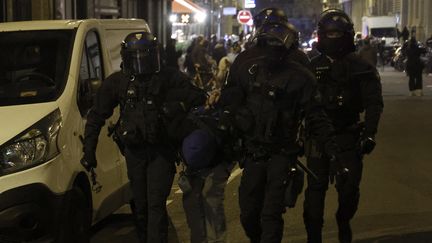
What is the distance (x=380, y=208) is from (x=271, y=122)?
319 centimetres

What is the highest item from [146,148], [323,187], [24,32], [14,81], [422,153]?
[24,32]

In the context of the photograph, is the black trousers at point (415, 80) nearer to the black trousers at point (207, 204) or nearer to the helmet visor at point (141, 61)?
the black trousers at point (207, 204)

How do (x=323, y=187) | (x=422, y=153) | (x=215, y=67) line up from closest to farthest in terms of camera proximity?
(x=323, y=187) → (x=422, y=153) → (x=215, y=67)

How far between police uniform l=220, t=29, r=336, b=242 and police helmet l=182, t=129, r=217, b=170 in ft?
0.71

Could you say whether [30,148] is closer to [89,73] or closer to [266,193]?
[89,73]

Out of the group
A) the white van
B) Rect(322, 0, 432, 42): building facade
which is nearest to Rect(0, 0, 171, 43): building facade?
the white van

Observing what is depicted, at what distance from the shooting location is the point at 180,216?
761 cm

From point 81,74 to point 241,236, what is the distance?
203 cm

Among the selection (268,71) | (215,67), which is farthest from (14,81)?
(215,67)

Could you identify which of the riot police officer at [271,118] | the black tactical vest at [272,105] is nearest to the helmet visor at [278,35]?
the riot police officer at [271,118]

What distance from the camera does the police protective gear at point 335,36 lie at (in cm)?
590

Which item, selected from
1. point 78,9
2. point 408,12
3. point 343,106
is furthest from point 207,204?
point 408,12

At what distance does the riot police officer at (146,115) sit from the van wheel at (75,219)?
479 mm

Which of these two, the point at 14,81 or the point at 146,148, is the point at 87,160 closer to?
the point at 146,148
